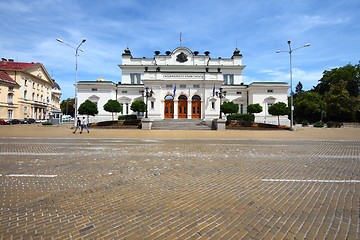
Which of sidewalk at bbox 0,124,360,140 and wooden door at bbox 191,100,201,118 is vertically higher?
wooden door at bbox 191,100,201,118

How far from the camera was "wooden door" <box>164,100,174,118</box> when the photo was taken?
39.8 m

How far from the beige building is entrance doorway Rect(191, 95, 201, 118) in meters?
41.8

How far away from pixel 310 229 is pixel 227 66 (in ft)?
163

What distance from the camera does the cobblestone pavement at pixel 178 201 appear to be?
10.4 feet

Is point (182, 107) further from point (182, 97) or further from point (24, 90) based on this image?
point (24, 90)

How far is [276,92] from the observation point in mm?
43625

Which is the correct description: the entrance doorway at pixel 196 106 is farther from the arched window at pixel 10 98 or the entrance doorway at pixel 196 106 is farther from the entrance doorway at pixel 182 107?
the arched window at pixel 10 98

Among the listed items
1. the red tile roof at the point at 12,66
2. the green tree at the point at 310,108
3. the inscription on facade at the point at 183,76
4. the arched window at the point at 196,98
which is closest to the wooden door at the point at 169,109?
the arched window at the point at 196,98

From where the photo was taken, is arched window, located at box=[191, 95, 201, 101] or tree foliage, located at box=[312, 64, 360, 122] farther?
tree foliage, located at box=[312, 64, 360, 122]

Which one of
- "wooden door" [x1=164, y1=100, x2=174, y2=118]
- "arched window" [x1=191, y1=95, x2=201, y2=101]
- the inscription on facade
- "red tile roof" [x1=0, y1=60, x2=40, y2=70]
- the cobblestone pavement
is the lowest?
the cobblestone pavement

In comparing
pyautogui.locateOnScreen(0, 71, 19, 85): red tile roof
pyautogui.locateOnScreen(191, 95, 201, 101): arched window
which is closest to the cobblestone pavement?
pyautogui.locateOnScreen(191, 95, 201, 101): arched window

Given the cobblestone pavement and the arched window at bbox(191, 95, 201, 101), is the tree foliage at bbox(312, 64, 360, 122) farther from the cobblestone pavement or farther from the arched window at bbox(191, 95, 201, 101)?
the cobblestone pavement

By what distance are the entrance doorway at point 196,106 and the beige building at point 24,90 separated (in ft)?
137

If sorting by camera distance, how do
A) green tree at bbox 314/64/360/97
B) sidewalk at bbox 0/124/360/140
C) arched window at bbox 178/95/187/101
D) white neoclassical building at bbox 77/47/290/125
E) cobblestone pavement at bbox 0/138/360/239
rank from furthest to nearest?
green tree at bbox 314/64/360/97
arched window at bbox 178/95/187/101
white neoclassical building at bbox 77/47/290/125
sidewalk at bbox 0/124/360/140
cobblestone pavement at bbox 0/138/360/239
